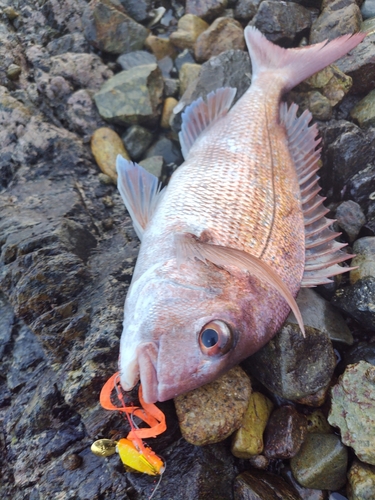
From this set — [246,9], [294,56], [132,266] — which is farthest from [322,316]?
[246,9]

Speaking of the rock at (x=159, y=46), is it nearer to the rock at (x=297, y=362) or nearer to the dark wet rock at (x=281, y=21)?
the dark wet rock at (x=281, y=21)

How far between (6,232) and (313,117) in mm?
2980

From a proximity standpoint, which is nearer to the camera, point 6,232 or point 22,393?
point 22,393

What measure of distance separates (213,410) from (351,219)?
193 centimetres

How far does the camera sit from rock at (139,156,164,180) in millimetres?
3619

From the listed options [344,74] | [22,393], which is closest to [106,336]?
[22,393]

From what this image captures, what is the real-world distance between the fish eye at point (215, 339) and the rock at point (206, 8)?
4169 mm

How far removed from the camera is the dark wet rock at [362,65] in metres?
3.43

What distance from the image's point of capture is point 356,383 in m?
2.20

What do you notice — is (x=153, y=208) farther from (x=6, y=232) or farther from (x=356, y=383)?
(x=356, y=383)

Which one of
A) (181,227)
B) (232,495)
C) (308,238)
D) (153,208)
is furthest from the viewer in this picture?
(153,208)

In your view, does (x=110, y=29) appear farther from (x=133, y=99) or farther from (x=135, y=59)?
(x=133, y=99)

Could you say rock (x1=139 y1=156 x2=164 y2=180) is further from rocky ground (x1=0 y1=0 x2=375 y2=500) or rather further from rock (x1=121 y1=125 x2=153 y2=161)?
rock (x1=121 y1=125 x2=153 y2=161)

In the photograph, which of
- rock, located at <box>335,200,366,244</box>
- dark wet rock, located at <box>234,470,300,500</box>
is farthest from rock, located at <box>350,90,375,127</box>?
dark wet rock, located at <box>234,470,300,500</box>
